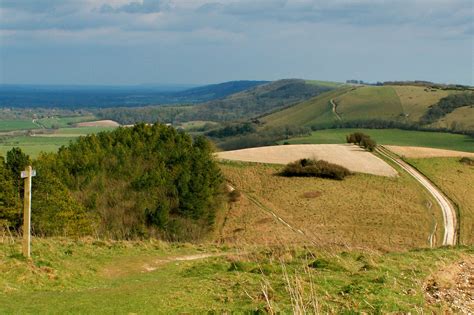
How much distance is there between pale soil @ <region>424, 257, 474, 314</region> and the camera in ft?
33.6

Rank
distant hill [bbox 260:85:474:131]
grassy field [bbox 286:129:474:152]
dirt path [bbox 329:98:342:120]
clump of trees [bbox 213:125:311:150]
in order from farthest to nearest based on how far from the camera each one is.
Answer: dirt path [bbox 329:98:342:120]
distant hill [bbox 260:85:474:131]
clump of trees [bbox 213:125:311:150]
grassy field [bbox 286:129:474:152]

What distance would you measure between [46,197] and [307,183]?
86.0ft

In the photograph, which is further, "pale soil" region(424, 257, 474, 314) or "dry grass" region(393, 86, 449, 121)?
"dry grass" region(393, 86, 449, 121)

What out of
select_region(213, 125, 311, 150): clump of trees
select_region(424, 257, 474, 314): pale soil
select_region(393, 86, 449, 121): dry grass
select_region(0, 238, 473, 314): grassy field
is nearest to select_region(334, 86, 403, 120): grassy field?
select_region(393, 86, 449, 121): dry grass

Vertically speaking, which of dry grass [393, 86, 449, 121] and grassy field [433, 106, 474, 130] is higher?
dry grass [393, 86, 449, 121]

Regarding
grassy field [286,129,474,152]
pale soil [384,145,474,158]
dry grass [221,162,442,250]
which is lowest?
dry grass [221,162,442,250]

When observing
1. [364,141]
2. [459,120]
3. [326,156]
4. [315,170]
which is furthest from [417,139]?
[315,170]

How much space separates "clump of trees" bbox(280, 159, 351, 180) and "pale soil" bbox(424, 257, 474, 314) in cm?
3847

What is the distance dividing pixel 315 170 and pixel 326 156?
6824 mm

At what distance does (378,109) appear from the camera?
421 feet

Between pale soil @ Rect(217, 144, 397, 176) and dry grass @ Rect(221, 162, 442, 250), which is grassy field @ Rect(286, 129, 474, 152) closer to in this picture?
pale soil @ Rect(217, 144, 397, 176)

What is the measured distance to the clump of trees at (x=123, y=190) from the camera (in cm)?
3152

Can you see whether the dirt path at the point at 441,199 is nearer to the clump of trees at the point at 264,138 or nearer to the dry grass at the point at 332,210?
the dry grass at the point at 332,210

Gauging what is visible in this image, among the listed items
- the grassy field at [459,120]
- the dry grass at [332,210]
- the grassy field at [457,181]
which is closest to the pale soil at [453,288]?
the dry grass at [332,210]
